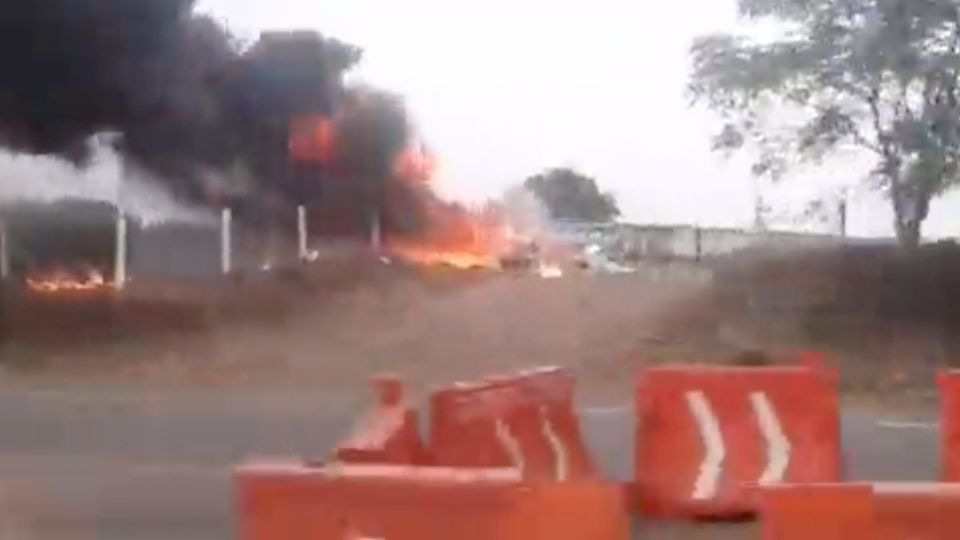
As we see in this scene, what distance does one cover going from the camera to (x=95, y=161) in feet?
74.6

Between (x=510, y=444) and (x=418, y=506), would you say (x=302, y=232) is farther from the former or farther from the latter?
(x=418, y=506)

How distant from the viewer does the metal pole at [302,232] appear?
25297 millimetres

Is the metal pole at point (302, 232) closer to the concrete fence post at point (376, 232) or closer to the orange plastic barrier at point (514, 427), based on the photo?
the concrete fence post at point (376, 232)

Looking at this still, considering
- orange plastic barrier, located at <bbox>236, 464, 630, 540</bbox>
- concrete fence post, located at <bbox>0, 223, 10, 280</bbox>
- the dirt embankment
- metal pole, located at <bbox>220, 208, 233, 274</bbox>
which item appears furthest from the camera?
metal pole, located at <bbox>220, 208, 233, 274</bbox>

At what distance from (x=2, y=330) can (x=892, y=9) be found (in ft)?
37.9

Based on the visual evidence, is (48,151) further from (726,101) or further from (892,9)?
(892,9)

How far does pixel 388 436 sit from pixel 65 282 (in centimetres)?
1700

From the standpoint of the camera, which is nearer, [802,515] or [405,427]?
[802,515]

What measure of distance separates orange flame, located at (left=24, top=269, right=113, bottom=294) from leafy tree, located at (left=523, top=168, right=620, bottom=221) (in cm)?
641

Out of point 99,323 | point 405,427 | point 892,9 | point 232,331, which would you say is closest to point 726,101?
point 892,9

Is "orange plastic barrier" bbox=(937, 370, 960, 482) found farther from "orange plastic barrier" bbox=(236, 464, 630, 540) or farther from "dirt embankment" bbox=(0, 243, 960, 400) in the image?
"dirt embankment" bbox=(0, 243, 960, 400)

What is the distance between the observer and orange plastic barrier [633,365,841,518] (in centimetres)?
984

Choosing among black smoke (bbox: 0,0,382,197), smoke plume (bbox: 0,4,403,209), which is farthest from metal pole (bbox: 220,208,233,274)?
black smoke (bbox: 0,0,382,197)

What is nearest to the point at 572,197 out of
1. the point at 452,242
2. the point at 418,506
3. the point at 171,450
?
the point at 452,242
